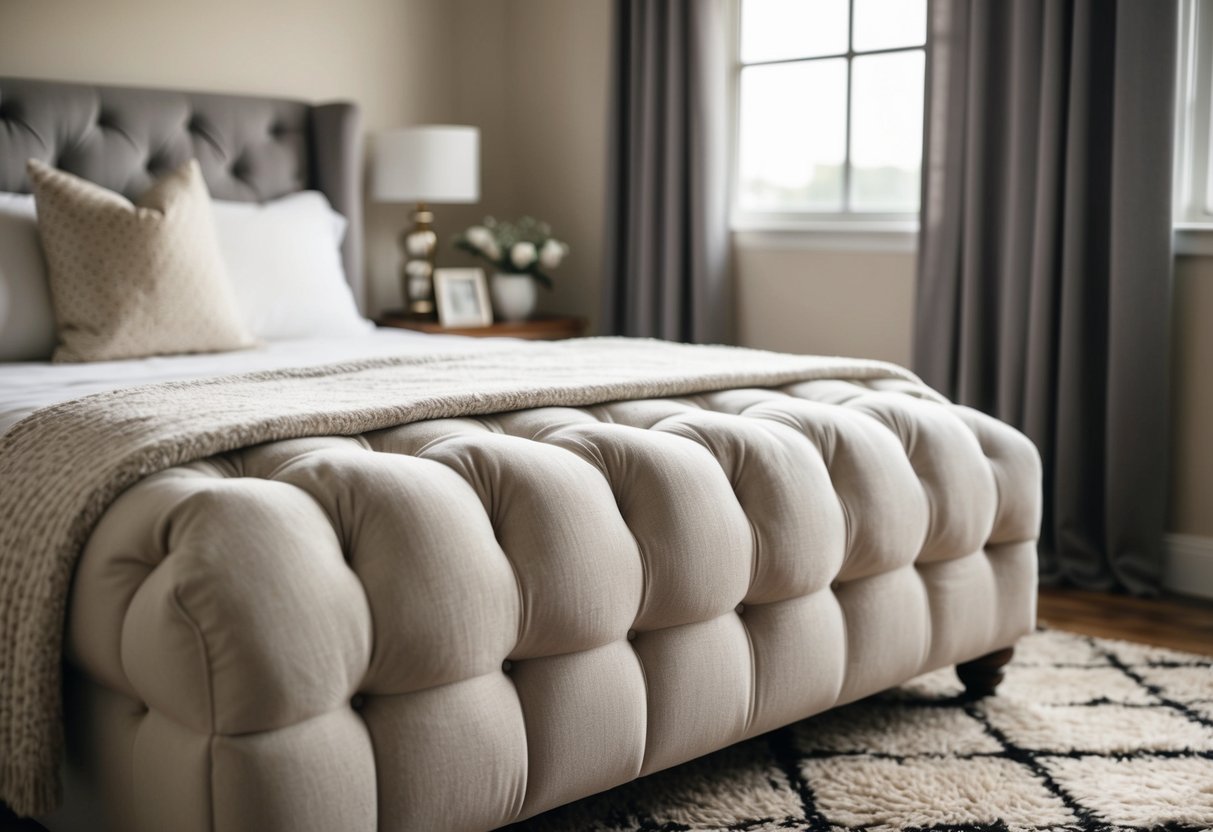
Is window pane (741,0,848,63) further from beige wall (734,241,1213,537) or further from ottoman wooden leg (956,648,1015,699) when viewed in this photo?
ottoman wooden leg (956,648,1015,699)

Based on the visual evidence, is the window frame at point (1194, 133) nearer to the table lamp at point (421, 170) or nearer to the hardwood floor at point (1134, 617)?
the hardwood floor at point (1134, 617)

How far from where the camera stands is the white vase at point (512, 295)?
438cm

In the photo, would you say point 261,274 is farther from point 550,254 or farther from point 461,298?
point 550,254

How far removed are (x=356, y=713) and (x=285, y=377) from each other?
0.89 meters

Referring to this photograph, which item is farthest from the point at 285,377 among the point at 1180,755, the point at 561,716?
the point at 1180,755

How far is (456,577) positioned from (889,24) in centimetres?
294

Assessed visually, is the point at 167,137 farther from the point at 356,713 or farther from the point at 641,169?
the point at 356,713

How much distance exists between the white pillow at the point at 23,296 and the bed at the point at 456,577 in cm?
61

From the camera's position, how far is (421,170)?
410cm

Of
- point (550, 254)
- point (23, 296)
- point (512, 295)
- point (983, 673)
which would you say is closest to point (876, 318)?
point (550, 254)

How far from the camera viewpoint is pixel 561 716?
63.1 inches

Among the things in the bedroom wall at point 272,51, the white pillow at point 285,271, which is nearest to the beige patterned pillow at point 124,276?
the white pillow at point 285,271

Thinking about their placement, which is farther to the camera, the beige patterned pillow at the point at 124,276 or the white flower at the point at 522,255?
the white flower at the point at 522,255

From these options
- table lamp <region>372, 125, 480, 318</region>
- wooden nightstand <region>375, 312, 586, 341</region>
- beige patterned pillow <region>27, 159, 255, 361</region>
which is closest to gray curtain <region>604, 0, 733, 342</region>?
wooden nightstand <region>375, 312, 586, 341</region>
